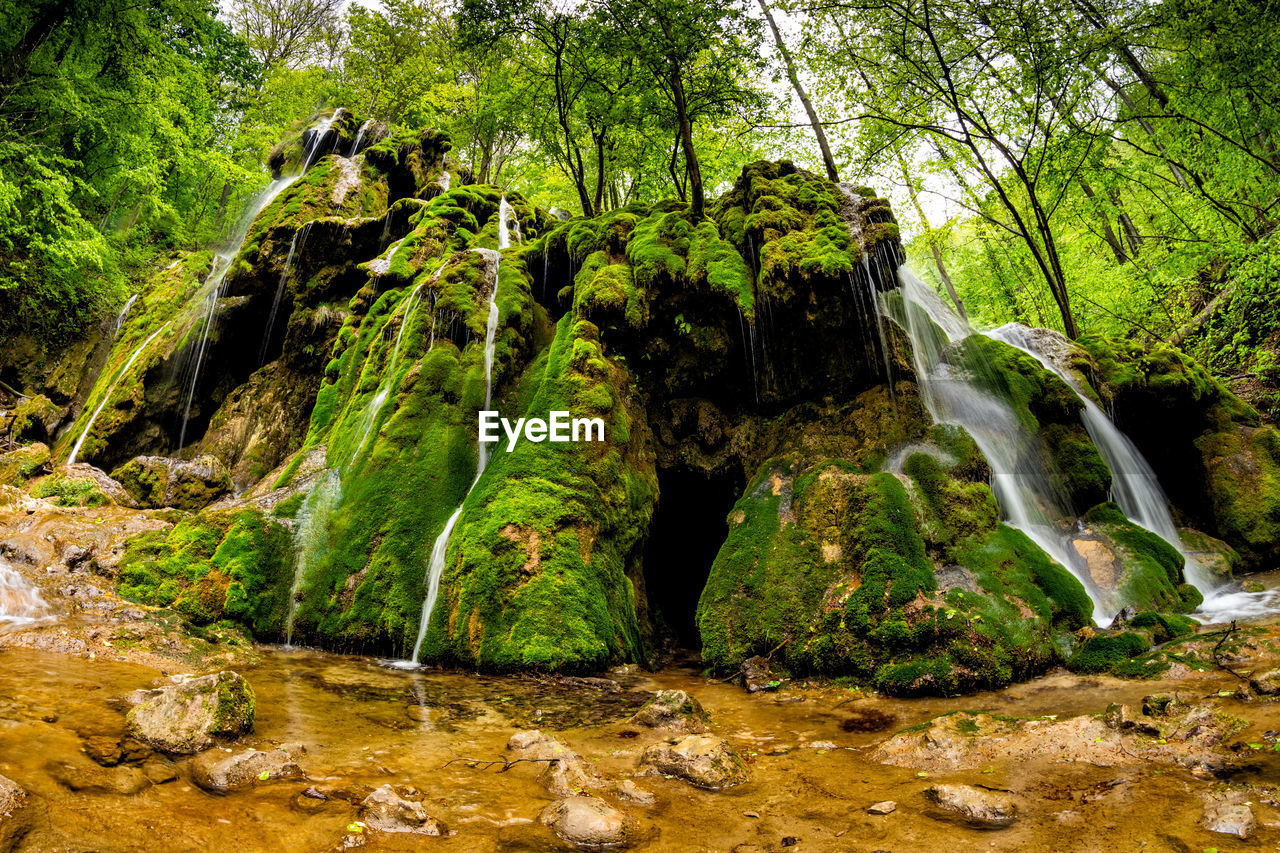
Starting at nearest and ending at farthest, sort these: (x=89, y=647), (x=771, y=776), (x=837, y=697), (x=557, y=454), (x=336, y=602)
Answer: (x=771, y=776) < (x=89, y=647) < (x=837, y=697) < (x=336, y=602) < (x=557, y=454)

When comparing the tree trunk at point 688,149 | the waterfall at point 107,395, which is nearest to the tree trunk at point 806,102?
the tree trunk at point 688,149

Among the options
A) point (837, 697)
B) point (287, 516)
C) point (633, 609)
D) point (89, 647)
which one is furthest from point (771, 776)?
point (287, 516)

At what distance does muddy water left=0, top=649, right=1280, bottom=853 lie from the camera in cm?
268

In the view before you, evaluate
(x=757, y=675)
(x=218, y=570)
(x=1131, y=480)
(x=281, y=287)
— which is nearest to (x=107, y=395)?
(x=281, y=287)

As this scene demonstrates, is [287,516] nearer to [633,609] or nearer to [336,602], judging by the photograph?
[336,602]

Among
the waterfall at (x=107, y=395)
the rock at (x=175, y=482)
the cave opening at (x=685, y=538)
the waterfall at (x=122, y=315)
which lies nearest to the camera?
the cave opening at (x=685, y=538)

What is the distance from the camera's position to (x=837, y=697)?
241 inches

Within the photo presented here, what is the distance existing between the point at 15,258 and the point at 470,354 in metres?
15.1

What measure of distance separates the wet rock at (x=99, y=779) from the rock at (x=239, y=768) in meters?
0.24

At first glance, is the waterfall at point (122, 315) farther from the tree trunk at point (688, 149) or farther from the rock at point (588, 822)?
the rock at point (588, 822)

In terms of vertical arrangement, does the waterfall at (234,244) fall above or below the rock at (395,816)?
above

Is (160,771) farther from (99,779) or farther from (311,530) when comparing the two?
(311,530)

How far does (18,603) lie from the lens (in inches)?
257

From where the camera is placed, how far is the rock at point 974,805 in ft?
9.97
